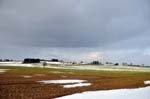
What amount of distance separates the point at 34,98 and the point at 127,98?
948 cm

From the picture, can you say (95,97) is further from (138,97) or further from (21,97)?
(21,97)

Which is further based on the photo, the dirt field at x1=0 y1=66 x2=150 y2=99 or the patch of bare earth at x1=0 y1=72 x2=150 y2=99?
the dirt field at x1=0 y1=66 x2=150 y2=99

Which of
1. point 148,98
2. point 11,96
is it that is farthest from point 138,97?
point 11,96

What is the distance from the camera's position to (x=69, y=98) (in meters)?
30.3

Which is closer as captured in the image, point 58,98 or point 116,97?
point 58,98

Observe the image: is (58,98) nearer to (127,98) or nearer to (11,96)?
(11,96)

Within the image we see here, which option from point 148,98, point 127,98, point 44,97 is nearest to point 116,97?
point 127,98

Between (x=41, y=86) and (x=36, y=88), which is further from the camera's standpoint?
(x=41, y=86)

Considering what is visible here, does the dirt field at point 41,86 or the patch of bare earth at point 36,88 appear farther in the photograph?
the dirt field at point 41,86

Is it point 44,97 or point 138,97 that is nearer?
point 44,97

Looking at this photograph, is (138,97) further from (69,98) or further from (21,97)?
(21,97)

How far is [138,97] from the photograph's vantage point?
3259 centimetres

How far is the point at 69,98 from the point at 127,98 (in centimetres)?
609

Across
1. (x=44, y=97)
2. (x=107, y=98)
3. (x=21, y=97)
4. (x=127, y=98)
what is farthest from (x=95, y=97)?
(x=21, y=97)
